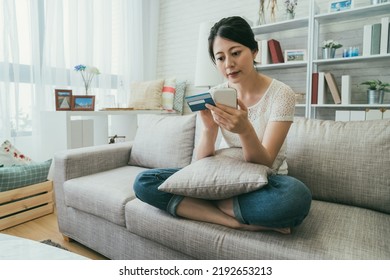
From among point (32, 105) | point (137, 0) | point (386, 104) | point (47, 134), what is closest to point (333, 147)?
point (386, 104)

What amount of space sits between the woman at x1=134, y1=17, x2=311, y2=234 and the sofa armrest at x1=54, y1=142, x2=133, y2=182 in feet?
1.85

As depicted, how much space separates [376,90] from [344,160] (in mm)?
1406

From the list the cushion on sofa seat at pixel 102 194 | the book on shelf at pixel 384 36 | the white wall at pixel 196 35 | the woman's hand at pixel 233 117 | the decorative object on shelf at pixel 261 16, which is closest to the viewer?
the woman's hand at pixel 233 117

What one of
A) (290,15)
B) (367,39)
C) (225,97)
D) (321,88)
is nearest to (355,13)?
(367,39)

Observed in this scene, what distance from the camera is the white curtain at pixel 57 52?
2215 millimetres

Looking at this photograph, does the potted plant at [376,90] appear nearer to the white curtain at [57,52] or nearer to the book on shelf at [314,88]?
the book on shelf at [314,88]

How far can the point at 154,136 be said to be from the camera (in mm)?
1697

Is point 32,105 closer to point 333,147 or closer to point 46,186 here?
point 46,186

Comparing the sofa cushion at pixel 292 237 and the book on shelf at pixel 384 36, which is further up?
the book on shelf at pixel 384 36

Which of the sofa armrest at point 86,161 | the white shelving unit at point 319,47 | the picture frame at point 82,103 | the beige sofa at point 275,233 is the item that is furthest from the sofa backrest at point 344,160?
the picture frame at point 82,103

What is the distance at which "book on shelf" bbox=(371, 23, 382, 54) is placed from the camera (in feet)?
6.92

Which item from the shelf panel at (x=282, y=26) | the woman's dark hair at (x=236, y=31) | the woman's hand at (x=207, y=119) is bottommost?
the woman's hand at (x=207, y=119)

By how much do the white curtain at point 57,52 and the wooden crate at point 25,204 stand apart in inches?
26.3

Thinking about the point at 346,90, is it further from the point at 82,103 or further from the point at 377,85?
the point at 82,103
